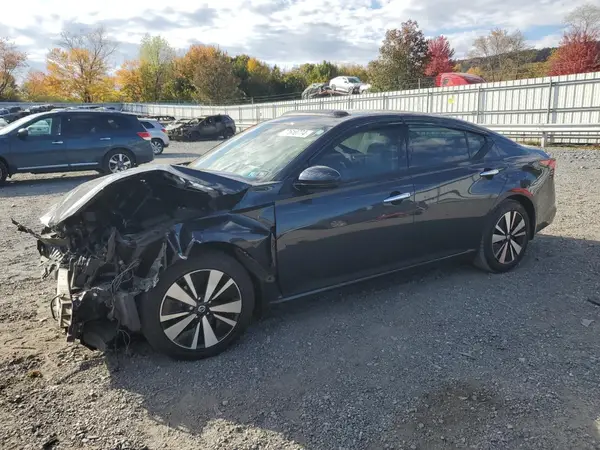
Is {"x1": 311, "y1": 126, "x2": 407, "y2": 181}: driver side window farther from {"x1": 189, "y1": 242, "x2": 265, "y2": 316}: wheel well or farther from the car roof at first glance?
{"x1": 189, "y1": 242, "x2": 265, "y2": 316}: wheel well

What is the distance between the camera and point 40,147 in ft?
38.8

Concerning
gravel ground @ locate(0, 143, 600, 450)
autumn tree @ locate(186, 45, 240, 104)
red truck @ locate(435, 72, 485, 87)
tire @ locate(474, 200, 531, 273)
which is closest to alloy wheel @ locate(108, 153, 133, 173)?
gravel ground @ locate(0, 143, 600, 450)

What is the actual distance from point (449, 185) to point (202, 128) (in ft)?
77.8

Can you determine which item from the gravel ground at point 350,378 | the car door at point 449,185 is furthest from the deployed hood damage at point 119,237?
the car door at point 449,185

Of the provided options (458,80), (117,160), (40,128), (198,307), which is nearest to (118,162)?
(117,160)

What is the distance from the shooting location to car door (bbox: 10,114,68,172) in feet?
38.4

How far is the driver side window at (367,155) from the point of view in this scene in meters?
3.89

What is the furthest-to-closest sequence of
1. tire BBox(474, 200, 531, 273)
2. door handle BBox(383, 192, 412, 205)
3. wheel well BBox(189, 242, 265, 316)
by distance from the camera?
1. tire BBox(474, 200, 531, 273)
2. door handle BBox(383, 192, 412, 205)
3. wheel well BBox(189, 242, 265, 316)

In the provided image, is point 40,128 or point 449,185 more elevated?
point 40,128

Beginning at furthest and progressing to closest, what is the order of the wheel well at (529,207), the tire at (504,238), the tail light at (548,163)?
the tail light at (548,163) → the wheel well at (529,207) → the tire at (504,238)

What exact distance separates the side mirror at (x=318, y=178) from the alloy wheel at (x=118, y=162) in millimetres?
9958

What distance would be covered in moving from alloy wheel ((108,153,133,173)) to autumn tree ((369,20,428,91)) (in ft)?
76.5

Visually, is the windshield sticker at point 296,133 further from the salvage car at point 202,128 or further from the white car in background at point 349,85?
the white car in background at point 349,85

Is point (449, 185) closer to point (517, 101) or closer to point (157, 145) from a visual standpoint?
point (517, 101)
